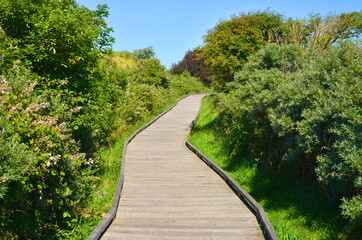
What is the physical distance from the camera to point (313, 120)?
6.27m

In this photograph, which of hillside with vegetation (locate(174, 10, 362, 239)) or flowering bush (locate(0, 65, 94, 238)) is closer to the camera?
flowering bush (locate(0, 65, 94, 238))

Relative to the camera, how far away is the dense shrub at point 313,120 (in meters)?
5.37

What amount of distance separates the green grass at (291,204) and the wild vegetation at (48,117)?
4346 mm

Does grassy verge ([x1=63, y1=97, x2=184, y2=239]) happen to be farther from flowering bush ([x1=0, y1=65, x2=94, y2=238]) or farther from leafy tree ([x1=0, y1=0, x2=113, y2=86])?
leafy tree ([x1=0, y1=0, x2=113, y2=86])

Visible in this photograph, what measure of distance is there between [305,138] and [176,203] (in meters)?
3.35

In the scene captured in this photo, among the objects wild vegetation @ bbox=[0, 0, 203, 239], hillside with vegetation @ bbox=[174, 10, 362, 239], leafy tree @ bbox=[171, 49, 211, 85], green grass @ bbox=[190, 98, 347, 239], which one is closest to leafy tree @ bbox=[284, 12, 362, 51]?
hillside with vegetation @ bbox=[174, 10, 362, 239]

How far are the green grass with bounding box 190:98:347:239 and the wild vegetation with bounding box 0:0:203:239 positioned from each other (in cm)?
435

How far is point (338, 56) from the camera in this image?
725cm

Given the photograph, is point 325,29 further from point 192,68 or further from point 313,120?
point 192,68

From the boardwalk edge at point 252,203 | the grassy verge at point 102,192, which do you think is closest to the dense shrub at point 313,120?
the boardwalk edge at point 252,203

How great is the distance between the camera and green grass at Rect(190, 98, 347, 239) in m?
6.10

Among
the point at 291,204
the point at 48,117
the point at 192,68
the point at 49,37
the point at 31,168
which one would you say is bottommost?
the point at 291,204

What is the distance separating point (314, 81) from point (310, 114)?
48.3 inches

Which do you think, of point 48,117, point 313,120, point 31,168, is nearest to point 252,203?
point 313,120
